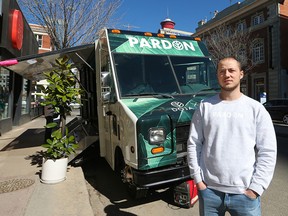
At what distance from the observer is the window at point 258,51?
1155 inches

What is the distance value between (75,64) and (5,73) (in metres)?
7.01

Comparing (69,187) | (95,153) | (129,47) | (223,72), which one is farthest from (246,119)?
(95,153)

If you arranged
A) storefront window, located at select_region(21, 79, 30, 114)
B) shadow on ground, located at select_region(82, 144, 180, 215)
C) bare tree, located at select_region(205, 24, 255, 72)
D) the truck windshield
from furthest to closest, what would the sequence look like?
bare tree, located at select_region(205, 24, 255, 72)
storefront window, located at select_region(21, 79, 30, 114)
the truck windshield
shadow on ground, located at select_region(82, 144, 180, 215)

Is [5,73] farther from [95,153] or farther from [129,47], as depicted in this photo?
[129,47]

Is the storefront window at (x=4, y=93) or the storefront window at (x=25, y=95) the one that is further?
the storefront window at (x=25, y=95)

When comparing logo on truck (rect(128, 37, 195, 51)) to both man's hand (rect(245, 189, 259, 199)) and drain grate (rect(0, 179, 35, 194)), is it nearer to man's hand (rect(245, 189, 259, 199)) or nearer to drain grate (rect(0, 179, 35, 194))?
drain grate (rect(0, 179, 35, 194))

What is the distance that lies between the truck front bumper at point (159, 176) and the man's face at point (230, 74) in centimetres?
→ 197

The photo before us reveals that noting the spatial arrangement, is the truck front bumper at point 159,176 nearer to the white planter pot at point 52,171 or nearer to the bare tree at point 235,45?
the white planter pot at point 52,171

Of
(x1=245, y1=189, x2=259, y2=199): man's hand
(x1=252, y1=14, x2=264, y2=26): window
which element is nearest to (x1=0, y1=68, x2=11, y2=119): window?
(x1=245, y1=189, x2=259, y2=199): man's hand

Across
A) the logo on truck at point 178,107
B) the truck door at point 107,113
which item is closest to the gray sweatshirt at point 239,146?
the logo on truck at point 178,107

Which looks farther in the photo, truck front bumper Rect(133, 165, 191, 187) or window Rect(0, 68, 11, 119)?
window Rect(0, 68, 11, 119)

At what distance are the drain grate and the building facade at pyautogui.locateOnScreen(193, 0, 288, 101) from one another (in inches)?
1051

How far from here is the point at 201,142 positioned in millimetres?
2391

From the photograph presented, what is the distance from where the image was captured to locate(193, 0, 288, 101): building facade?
27219 mm
